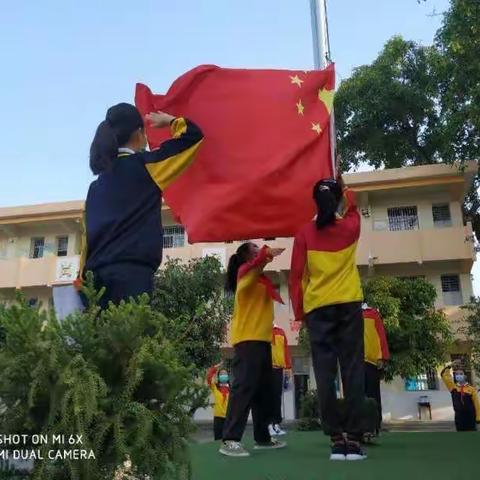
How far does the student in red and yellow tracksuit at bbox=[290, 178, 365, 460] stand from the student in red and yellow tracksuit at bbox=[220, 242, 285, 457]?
384 millimetres

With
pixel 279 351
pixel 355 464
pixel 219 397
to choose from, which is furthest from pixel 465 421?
pixel 355 464

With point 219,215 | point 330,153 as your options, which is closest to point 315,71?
point 330,153

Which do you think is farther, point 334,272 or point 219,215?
point 219,215

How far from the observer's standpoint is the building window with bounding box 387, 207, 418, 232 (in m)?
22.0

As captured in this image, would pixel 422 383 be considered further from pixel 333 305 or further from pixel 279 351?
pixel 333 305

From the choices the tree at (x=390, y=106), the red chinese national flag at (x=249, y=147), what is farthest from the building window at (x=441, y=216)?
the red chinese national flag at (x=249, y=147)

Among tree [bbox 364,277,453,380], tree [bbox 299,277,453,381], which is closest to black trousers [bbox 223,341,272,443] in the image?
tree [bbox 299,277,453,381]

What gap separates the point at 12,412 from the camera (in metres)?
1.50

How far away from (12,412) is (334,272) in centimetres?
275

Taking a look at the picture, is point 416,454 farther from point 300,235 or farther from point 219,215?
point 219,215

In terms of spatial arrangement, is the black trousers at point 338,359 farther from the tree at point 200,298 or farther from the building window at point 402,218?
the building window at point 402,218

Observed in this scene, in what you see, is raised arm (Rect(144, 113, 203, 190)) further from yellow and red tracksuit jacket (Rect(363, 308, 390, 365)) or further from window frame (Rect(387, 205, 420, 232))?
window frame (Rect(387, 205, 420, 232))

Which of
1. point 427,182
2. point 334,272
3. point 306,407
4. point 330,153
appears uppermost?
point 427,182

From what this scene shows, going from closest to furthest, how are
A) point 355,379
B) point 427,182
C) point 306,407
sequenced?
point 355,379, point 306,407, point 427,182
